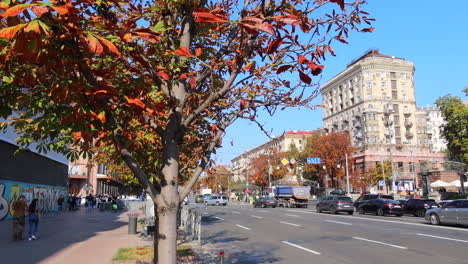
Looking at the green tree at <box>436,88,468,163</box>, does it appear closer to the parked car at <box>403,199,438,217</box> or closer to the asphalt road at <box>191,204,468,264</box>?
the parked car at <box>403,199,438,217</box>

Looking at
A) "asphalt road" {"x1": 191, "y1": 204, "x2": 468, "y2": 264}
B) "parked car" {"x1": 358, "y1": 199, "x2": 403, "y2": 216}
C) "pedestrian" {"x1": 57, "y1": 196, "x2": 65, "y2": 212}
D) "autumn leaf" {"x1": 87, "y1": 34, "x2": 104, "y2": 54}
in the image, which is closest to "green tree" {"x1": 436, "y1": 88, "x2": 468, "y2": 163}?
"parked car" {"x1": 358, "y1": 199, "x2": 403, "y2": 216}

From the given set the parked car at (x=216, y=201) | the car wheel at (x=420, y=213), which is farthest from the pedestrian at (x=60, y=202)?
the car wheel at (x=420, y=213)

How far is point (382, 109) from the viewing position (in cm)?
8094

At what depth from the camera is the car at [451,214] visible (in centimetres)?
1866

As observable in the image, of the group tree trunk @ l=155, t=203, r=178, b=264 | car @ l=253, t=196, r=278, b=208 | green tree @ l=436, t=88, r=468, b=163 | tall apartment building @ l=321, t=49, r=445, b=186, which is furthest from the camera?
tall apartment building @ l=321, t=49, r=445, b=186

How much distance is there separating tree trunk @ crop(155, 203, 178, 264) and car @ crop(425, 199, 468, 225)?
1919 centimetres

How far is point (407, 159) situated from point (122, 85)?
84.1 m

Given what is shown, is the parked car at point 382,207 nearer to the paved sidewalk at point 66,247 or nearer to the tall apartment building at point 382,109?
the paved sidewalk at point 66,247

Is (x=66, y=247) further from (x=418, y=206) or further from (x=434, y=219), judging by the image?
(x=418, y=206)

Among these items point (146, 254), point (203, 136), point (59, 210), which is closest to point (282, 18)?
point (203, 136)

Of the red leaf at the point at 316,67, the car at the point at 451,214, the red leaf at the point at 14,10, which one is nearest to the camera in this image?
the red leaf at the point at 14,10

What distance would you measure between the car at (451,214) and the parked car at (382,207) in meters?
7.41

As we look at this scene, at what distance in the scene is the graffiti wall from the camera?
71.5ft

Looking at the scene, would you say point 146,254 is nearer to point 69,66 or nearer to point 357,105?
point 69,66
